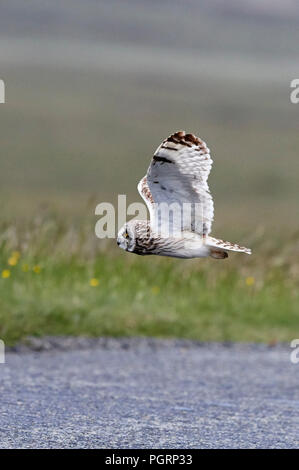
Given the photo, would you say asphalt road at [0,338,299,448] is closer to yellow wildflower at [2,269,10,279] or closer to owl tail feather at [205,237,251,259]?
yellow wildflower at [2,269,10,279]

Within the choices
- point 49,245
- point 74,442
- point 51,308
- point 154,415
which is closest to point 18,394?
point 154,415

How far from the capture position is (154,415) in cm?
922

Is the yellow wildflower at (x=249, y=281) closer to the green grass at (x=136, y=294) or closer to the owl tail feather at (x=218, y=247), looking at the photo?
the green grass at (x=136, y=294)

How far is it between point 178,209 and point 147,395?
6.85 meters

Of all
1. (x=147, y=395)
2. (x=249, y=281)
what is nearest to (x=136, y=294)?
(x=249, y=281)

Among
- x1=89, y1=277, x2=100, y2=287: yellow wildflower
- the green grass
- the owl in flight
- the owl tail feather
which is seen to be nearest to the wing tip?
the owl in flight

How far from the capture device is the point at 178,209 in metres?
4.02

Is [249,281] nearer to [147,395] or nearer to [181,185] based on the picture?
[147,395]

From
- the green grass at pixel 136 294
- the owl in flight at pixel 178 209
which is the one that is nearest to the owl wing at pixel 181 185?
the owl in flight at pixel 178 209

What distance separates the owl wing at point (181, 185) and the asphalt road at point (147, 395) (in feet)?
12.7

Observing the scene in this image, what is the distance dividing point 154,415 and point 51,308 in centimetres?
560

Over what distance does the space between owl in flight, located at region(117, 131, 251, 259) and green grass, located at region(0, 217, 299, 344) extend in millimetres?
9002

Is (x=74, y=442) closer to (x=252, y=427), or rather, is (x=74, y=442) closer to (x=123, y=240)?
(x=252, y=427)

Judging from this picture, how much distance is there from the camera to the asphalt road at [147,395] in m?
8.08
